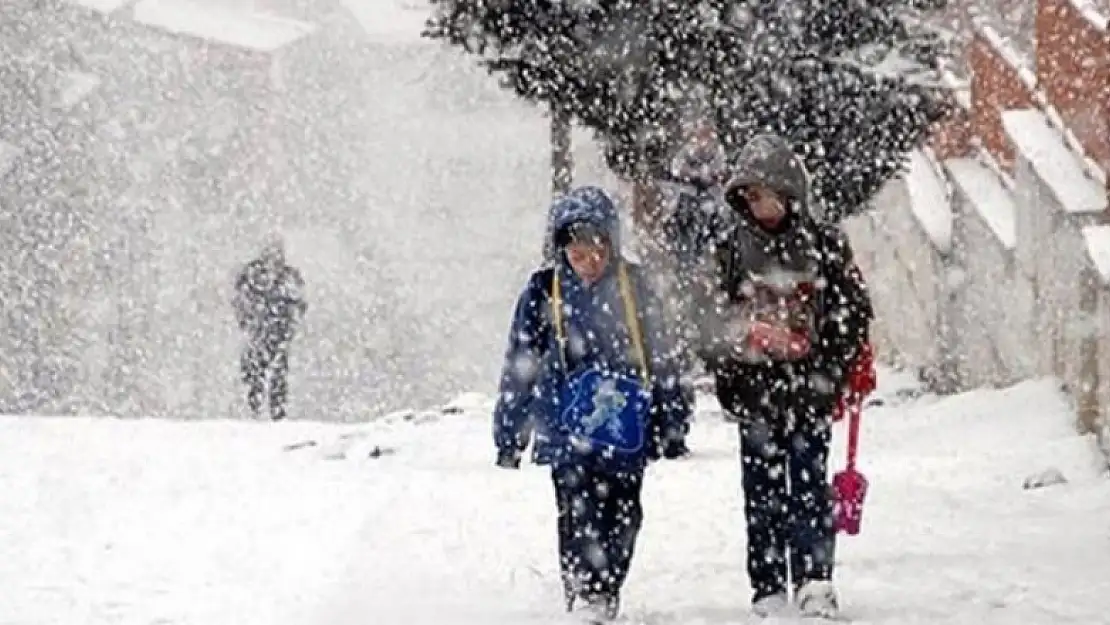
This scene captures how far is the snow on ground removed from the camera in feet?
26.2

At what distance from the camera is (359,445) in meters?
14.4

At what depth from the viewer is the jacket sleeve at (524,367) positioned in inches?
291

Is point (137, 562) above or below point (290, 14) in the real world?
below

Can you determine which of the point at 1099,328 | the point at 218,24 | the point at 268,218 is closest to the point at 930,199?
the point at 1099,328

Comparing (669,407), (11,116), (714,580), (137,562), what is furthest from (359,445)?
(11,116)

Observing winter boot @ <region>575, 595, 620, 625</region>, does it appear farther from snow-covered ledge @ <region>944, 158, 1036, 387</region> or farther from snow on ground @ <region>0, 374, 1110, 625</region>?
snow-covered ledge @ <region>944, 158, 1036, 387</region>

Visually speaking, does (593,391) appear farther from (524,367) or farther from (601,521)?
(601,521)

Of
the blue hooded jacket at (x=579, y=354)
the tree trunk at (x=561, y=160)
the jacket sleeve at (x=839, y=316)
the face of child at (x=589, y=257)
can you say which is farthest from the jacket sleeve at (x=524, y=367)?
the tree trunk at (x=561, y=160)

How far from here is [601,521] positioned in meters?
7.36

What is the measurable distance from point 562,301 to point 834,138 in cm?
834

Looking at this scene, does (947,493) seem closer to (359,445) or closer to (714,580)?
(714,580)

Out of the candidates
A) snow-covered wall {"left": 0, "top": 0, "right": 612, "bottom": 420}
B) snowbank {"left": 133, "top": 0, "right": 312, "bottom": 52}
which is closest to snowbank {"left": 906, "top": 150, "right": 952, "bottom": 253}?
snow-covered wall {"left": 0, "top": 0, "right": 612, "bottom": 420}

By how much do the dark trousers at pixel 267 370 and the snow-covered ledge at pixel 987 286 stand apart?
222 inches

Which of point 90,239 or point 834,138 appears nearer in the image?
point 834,138
